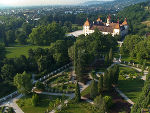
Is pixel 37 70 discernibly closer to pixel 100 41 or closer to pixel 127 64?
pixel 100 41

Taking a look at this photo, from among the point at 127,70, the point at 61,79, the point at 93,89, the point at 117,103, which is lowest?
the point at 117,103

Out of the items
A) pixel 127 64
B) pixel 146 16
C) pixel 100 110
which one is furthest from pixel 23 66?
pixel 146 16

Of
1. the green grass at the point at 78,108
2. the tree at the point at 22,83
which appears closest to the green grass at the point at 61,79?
the tree at the point at 22,83

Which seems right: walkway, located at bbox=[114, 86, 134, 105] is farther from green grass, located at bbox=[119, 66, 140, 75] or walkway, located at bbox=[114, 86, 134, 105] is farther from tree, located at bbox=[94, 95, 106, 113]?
green grass, located at bbox=[119, 66, 140, 75]

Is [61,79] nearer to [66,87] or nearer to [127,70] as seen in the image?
[66,87]

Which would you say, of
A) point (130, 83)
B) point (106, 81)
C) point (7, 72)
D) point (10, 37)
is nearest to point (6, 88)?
point (7, 72)

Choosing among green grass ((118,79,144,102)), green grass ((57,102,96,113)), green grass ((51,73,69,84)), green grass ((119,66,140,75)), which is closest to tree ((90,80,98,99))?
green grass ((57,102,96,113))
